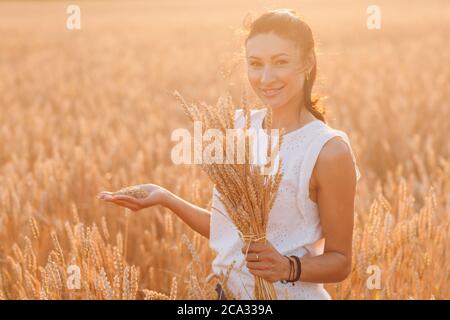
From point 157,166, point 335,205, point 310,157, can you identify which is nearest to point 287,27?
point 310,157

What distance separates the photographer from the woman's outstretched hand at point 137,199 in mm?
1577

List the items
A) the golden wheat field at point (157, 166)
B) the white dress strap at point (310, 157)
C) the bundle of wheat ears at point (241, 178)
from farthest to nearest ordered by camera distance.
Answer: the golden wheat field at point (157, 166), the white dress strap at point (310, 157), the bundle of wheat ears at point (241, 178)

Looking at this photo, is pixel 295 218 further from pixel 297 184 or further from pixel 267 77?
pixel 267 77

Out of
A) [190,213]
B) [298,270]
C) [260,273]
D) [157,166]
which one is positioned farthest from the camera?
[157,166]

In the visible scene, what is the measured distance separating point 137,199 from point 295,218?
40 cm

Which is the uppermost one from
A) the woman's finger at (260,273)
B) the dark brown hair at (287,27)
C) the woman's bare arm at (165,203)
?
the dark brown hair at (287,27)

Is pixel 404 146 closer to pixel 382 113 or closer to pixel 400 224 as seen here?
pixel 382 113

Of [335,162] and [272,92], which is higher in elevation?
[272,92]

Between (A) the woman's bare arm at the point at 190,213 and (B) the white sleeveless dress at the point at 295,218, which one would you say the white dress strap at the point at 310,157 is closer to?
(B) the white sleeveless dress at the point at 295,218

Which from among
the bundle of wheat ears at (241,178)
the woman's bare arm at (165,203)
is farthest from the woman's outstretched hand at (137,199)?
the bundle of wheat ears at (241,178)

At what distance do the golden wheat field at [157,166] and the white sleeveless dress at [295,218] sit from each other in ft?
0.42

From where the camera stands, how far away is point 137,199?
5.42 feet
